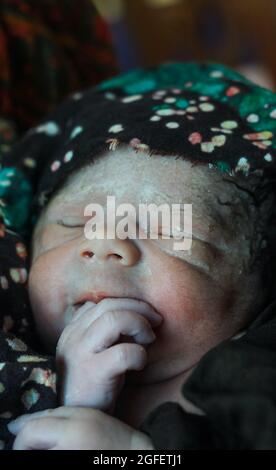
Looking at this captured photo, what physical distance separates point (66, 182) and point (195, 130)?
227 millimetres

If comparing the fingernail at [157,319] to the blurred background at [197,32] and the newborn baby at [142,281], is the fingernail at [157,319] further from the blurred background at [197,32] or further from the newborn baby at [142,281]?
the blurred background at [197,32]

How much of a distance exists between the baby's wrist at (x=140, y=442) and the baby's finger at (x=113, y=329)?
13 centimetres

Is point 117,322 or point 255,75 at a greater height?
point 117,322

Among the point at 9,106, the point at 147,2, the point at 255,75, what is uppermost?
the point at 9,106

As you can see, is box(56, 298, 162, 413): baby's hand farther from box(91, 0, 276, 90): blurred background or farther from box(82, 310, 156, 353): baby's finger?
box(91, 0, 276, 90): blurred background

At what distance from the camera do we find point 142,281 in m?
0.83

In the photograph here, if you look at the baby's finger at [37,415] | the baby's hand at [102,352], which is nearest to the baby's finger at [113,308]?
the baby's hand at [102,352]

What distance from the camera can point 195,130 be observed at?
980 mm

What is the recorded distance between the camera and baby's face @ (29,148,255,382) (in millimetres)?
833

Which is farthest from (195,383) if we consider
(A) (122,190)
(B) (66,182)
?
(B) (66,182)

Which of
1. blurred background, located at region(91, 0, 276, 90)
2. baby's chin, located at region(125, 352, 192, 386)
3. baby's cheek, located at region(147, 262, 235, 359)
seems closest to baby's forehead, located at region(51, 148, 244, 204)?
baby's cheek, located at region(147, 262, 235, 359)

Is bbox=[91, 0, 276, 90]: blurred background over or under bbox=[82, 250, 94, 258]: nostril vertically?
under

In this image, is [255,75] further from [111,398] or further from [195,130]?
[111,398]

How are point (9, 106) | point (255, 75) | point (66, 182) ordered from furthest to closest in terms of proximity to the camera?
point (255, 75) < point (9, 106) < point (66, 182)
